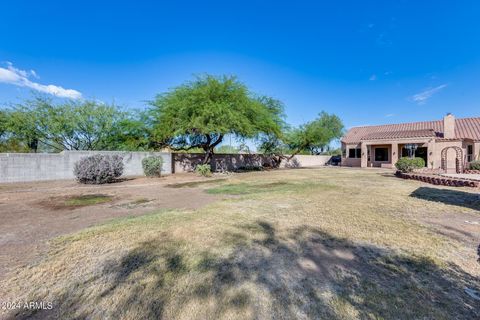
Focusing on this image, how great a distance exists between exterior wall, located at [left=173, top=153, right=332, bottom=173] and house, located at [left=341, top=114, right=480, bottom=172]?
279 inches

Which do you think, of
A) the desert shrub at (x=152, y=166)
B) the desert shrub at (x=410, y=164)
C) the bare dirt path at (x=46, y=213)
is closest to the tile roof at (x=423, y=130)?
the desert shrub at (x=410, y=164)

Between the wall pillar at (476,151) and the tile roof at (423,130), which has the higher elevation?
the tile roof at (423,130)

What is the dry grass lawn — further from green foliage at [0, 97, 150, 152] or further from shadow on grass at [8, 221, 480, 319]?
green foliage at [0, 97, 150, 152]

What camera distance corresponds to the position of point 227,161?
20672 mm

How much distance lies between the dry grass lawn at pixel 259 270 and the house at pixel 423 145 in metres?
16.9

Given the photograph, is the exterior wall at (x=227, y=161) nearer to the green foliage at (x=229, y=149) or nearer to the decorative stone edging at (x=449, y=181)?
the green foliage at (x=229, y=149)

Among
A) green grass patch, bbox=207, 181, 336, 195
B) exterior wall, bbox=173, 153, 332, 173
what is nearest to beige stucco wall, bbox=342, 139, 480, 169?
exterior wall, bbox=173, 153, 332, 173

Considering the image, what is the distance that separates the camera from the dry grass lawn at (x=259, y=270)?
6.68 feet

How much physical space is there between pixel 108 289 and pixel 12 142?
61.6ft

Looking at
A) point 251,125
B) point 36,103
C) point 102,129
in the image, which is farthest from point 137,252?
point 36,103

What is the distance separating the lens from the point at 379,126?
94.1 ft

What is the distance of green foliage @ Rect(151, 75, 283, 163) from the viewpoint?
43.5 feet

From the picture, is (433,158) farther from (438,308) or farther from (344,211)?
(438,308)

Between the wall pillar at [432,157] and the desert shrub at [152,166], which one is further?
the wall pillar at [432,157]
